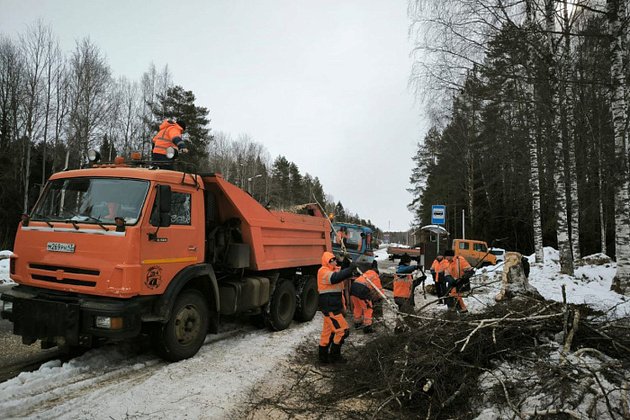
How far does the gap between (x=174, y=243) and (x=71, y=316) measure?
136 centimetres

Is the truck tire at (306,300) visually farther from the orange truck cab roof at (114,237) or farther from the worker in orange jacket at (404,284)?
the orange truck cab roof at (114,237)

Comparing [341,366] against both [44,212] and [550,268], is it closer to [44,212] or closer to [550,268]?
[44,212]

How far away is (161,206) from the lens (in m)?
4.78

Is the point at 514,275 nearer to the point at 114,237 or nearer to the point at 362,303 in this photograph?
the point at 362,303

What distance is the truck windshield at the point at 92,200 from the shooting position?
4680 mm

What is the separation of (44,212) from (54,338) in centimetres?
162

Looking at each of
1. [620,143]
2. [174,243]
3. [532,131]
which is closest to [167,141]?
[174,243]

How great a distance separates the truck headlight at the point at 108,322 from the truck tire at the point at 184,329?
66cm

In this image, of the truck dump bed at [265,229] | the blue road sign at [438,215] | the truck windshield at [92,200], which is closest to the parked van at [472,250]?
the blue road sign at [438,215]

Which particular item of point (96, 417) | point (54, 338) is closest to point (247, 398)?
point (96, 417)

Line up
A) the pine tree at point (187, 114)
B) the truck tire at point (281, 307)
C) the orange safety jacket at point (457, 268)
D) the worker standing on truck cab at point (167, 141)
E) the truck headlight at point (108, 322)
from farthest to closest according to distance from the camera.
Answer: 1. the pine tree at point (187, 114)
2. the orange safety jacket at point (457, 268)
3. the truck tire at point (281, 307)
4. the worker standing on truck cab at point (167, 141)
5. the truck headlight at point (108, 322)

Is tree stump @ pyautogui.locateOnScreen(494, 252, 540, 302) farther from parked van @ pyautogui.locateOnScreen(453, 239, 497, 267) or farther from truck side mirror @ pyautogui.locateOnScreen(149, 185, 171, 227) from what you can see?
parked van @ pyautogui.locateOnScreen(453, 239, 497, 267)

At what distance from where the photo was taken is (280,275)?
25.3ft

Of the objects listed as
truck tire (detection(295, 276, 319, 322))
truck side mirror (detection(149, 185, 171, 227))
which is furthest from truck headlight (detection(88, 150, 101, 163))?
truck tire (detection(295, 276, 319, 322))
